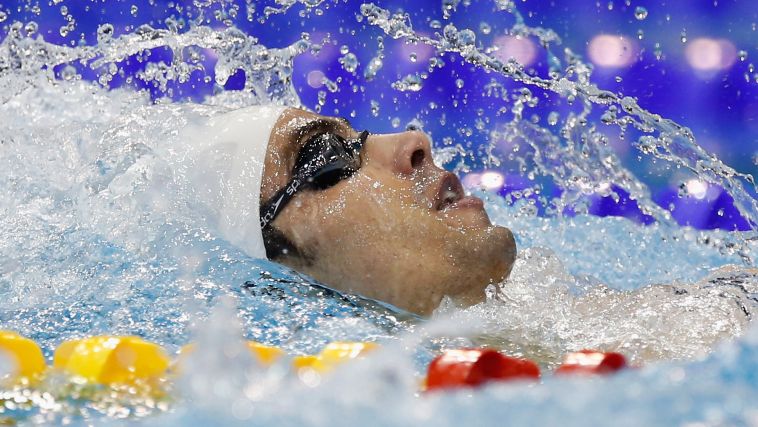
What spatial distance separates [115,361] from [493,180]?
1.87 metres

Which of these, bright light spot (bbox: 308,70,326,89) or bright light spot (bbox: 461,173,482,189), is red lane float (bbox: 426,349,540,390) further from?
bright light spot (bbox: 308,70,326,89)

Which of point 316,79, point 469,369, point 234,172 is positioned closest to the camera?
point 469,369

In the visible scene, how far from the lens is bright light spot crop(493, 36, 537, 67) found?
2.55 metres

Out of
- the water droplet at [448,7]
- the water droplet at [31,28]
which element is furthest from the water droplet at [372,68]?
the water droplet at [31,28]

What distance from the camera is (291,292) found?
4.29 ft

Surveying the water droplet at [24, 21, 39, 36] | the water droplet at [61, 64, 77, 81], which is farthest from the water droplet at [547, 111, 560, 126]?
the water droplet at [24, 21, 39, 36]

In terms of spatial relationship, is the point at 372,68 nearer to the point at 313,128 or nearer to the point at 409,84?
the point at 409,84

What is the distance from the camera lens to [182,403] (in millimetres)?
725

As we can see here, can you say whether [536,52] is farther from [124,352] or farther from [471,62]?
[124,352]

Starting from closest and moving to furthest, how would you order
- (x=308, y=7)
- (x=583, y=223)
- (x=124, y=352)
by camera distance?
1. (x=124, y=352)
2. (x=583, y=223)
3. (x=308, y=7)

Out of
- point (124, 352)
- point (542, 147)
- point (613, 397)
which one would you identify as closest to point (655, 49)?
point (542, 147)

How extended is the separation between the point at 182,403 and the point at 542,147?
1.70m

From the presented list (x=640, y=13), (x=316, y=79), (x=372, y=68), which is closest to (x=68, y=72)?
(x=316, y=79)

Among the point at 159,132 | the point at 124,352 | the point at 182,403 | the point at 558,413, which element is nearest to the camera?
A: the point at 558,413
